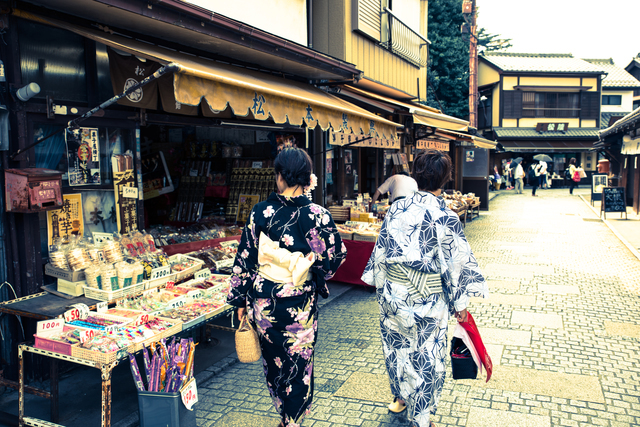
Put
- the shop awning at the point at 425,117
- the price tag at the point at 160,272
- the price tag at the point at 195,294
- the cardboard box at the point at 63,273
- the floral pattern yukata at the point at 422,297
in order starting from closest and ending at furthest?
the floral pattern yukata at the point at 422,297 < the cardboard box at the point at 63,273 < the price tag at the point at 195,294 < the price tag at the point at 160,272 < the shop awning at the point at 425,117

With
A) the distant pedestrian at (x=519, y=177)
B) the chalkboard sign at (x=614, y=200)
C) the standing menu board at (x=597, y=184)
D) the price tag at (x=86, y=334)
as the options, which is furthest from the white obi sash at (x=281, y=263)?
the distant pedestrian at (x=519, y=177)

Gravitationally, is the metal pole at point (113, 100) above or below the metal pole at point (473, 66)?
below

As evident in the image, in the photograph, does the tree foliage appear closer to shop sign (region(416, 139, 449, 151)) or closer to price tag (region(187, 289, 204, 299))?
shop sign (region(416, 139, 449, 151))

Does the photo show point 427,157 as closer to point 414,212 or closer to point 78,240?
point 414,212

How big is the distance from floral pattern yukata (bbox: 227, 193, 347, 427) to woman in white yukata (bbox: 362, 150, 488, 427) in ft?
1.67

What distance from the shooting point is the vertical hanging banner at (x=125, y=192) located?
5.10 metres

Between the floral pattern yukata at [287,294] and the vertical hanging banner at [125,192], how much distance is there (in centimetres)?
247

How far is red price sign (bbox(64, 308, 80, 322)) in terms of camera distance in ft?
12.5

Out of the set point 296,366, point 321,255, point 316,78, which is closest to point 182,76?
point 321,255

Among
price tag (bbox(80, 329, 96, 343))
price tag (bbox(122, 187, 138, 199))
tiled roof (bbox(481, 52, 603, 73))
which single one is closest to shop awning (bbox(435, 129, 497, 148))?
price tag (bbox(122, 187, 138, 199))

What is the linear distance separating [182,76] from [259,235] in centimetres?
148

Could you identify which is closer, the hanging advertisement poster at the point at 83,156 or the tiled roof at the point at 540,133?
the hanging advertisement poster at the point at 83,156

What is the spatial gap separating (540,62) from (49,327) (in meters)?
39.5

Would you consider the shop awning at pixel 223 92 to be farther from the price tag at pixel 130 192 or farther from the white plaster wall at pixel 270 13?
the white plaster wall at pixel 270 13
